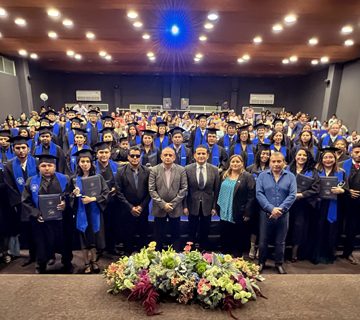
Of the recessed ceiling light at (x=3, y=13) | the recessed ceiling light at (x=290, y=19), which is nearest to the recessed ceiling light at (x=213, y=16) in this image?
the recessed ceiling light at (x=290, y=19)

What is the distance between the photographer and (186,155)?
581 centimetres

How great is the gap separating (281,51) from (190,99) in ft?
33.3

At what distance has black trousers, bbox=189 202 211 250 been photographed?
12.6 feet

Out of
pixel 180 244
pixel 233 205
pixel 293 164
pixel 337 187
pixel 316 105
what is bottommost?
pixel 180 244

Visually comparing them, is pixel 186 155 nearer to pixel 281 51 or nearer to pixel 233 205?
pixel 233 205

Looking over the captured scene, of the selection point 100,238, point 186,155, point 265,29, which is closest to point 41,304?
point 100,238

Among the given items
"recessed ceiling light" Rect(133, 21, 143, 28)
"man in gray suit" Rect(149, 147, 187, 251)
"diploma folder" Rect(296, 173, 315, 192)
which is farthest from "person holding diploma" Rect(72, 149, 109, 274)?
"recessed ceiling light" Rect(133, 21, 143, 28)

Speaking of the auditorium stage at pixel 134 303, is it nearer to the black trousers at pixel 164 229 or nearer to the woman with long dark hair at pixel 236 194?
the woman with long dark hair at pixel 236 194

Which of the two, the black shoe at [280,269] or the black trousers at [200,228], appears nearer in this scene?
the black shoe at [280,269]

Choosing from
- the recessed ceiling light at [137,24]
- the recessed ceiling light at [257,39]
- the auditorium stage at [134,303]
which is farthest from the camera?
the recessed ceiling light at [257,39]

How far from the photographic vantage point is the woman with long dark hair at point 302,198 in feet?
11.7

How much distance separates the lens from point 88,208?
3.42m

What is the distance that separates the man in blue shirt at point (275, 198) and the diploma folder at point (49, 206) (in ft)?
8.39

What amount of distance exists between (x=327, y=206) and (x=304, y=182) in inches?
22.9
